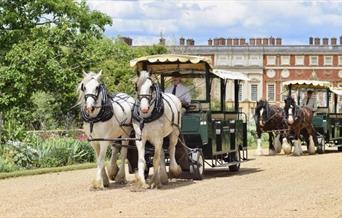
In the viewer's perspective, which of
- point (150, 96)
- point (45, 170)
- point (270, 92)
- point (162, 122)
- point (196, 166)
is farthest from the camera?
point (270, 92)

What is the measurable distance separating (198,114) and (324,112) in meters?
14.1

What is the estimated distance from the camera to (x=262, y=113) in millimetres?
27750

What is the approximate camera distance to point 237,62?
328 ft

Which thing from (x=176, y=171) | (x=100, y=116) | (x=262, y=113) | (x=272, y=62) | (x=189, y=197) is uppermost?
(x=272, y=62)

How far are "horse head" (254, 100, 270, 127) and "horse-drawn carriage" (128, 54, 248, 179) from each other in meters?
8.19

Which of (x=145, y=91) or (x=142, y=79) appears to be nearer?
Answer: (x=145, y=91)

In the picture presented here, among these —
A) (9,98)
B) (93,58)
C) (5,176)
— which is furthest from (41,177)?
(93,58)

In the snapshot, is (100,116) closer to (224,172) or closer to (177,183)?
(177,183)

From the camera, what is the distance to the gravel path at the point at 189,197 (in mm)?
11805

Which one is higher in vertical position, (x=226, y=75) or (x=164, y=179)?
(x=226, y=75)

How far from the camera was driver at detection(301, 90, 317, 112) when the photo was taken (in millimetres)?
28812

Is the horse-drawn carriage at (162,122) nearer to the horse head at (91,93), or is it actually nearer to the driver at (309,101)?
the horse head at (91,93)

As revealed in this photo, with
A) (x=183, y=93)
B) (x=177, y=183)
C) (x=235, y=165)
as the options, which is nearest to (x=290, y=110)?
(x=235, y=165)

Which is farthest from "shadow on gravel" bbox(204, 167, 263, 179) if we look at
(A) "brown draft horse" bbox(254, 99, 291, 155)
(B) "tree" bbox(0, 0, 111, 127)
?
(B) "tree" bbox(0, 0, 111, 127)
